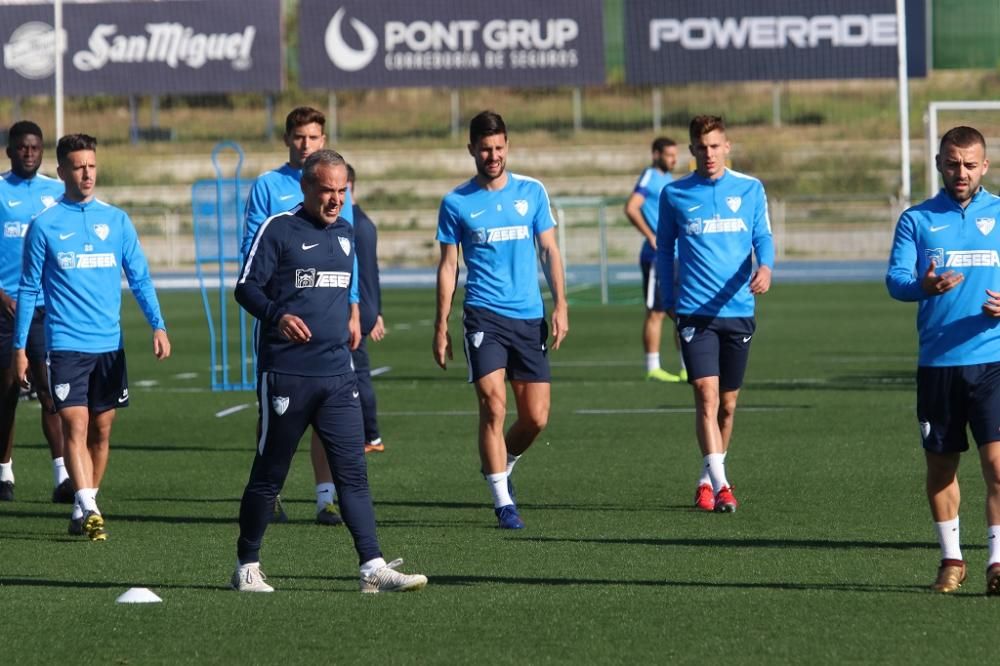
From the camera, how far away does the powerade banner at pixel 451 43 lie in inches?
1706

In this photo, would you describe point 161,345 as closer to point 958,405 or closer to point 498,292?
point 498,292

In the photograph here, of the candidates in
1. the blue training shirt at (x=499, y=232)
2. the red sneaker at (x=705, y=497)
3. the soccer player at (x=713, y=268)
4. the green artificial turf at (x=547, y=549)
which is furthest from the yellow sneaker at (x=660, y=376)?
the blue training shirt at (x=499, y=232)

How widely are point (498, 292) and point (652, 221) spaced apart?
7818 millimetres

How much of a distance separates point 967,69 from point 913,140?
3392 millimetres

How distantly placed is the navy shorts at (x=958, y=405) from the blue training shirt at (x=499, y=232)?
2.75m

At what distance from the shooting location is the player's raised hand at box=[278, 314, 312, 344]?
24.2 ft

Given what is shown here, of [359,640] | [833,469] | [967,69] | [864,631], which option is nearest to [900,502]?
[833,469]

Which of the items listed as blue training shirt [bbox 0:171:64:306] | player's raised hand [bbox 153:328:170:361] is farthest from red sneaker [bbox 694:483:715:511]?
blue training shirt [bbox 0:171:64:306]

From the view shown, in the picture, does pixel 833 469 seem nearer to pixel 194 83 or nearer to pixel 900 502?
pixel 900 502

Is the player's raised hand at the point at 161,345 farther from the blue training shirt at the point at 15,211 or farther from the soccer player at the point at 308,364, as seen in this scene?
the blue training shirt at the point at 15,211

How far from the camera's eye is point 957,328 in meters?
7.34

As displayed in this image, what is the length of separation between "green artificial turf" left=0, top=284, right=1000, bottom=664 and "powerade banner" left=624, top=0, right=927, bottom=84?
26.7 meters

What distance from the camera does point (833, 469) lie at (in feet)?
37.3

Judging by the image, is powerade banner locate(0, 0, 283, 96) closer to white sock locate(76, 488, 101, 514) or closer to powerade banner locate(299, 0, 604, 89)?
powerade banner locate(299, 0, 604, 89)
